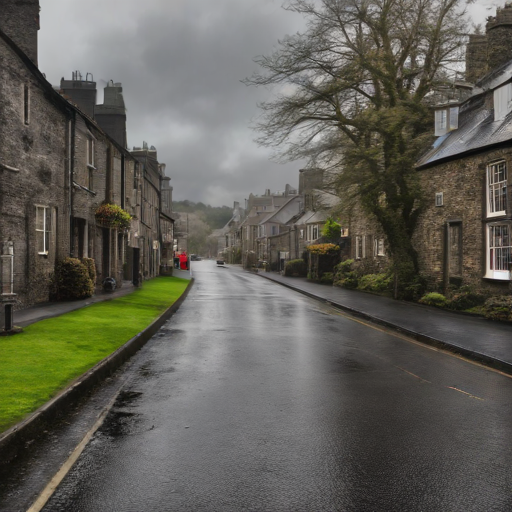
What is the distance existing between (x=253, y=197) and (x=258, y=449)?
4173 inches

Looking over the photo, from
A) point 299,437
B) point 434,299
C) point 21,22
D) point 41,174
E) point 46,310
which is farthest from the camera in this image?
point 434,299

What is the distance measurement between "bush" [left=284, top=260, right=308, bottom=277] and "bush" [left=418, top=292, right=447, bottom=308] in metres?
27.0

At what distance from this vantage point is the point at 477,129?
21.4 metres

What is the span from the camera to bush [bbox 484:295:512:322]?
15906mm

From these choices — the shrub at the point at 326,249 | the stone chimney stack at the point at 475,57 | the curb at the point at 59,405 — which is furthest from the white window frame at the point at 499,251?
A: the shrub at the point at 326,249

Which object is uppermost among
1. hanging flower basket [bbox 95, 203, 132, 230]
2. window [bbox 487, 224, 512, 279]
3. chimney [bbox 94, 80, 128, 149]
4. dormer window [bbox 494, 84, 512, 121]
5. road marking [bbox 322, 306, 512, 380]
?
chimney [bbox 94, 80, 128, 149]

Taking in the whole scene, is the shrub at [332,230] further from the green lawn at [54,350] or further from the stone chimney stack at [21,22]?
the stone chimney stack at [21,22]

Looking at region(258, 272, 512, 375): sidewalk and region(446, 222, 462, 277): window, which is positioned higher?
region(446, 222, 462, 277): window

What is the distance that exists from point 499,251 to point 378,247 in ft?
42.5

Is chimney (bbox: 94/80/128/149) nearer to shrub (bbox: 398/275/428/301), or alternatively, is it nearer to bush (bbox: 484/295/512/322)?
shrub (bbox: 398/275/428/301)

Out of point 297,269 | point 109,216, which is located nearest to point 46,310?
point 109,216

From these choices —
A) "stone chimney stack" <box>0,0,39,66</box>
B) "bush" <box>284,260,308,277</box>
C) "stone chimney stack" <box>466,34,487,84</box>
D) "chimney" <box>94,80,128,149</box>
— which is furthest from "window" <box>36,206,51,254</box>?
"bush" <box>284,260,308,277</box>

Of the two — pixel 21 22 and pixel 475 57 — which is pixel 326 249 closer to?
pixel 475 57

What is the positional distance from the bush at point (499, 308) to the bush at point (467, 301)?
7.08 ft
